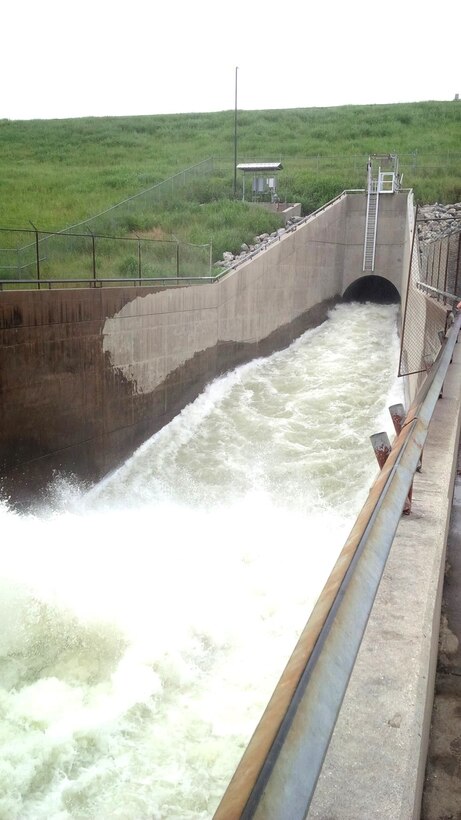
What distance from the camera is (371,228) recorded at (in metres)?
26.8

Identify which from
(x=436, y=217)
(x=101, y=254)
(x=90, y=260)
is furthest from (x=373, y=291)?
(x=90, y=260)

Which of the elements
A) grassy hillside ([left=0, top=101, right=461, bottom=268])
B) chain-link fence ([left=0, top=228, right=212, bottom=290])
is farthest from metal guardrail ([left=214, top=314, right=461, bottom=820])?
grassy hillside ([left=0, top=101, right=461, bottom=268])

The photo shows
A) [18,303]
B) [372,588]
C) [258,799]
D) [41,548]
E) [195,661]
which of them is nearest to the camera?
[258,799]

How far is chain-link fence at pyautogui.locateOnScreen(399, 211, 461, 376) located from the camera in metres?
11.6

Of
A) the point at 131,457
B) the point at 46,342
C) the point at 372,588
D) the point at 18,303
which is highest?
the point at 372,588

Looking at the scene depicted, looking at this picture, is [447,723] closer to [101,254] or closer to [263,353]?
[101,254]

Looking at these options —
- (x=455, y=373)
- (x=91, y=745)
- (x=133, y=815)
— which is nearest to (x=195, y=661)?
(x=91, y=745)

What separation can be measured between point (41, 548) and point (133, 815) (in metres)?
4.83

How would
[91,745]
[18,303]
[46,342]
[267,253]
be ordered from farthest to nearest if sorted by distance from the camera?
[267,253], [46,342], [18,303], [91,745]

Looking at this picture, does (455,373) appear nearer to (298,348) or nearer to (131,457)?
(131,457)

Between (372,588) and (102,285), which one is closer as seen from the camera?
(372,588)

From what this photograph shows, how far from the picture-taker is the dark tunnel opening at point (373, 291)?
28219 millimetres

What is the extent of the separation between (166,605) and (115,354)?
617 cm

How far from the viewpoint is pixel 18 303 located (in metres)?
10.3
